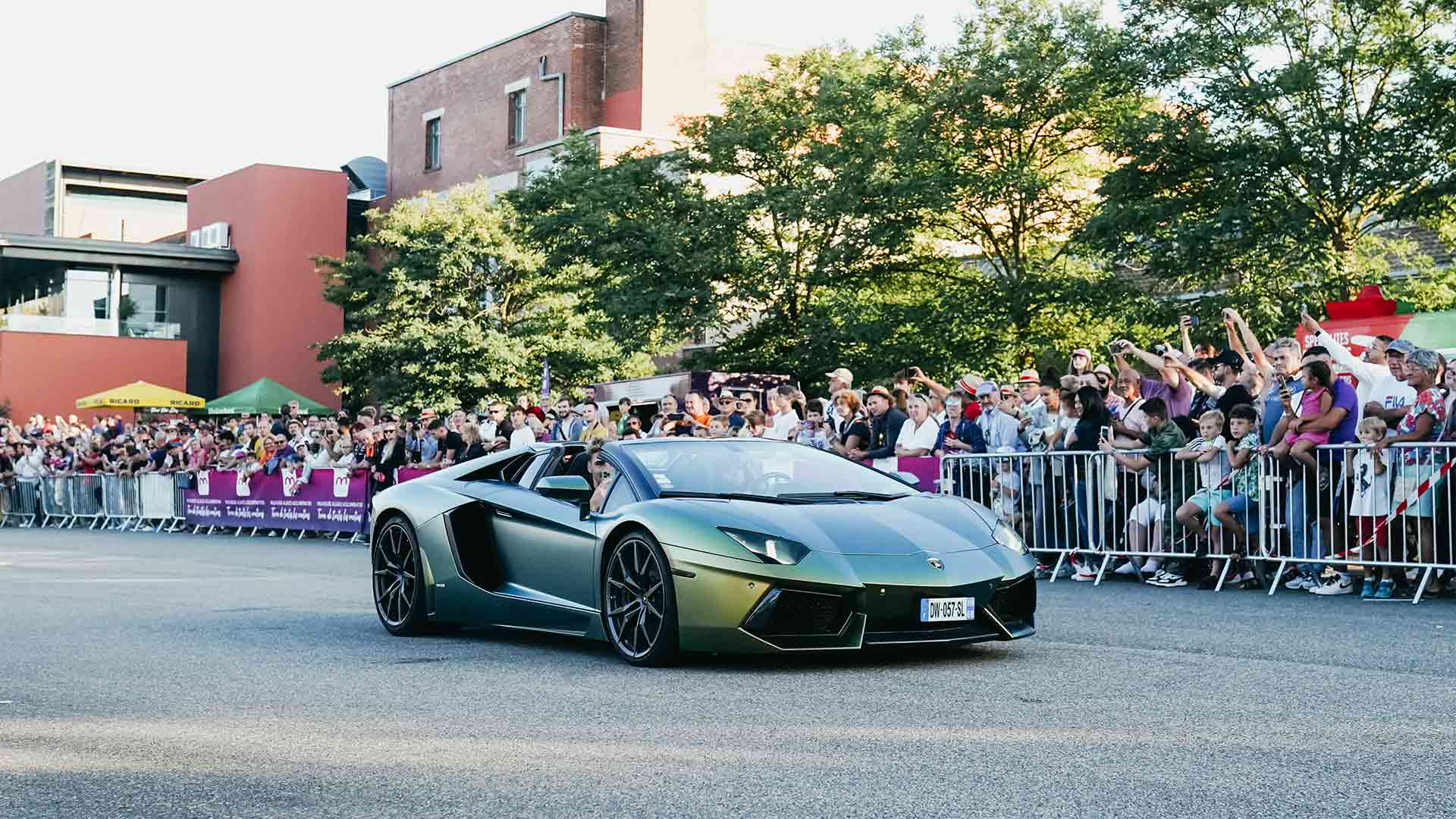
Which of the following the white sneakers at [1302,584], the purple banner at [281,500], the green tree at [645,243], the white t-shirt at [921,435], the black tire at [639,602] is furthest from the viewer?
the green tree at [645,243]

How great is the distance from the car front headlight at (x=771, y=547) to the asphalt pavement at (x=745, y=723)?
589 millimetres

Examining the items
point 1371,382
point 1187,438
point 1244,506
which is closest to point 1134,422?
point 1187,438

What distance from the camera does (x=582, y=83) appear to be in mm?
60125

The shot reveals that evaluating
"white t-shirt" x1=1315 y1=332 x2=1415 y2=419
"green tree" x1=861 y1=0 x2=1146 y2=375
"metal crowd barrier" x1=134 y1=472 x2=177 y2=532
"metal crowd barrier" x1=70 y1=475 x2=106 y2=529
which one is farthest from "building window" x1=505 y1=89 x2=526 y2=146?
"white t-shirt" x1=1315 y1=332 x2=1415 y2=419

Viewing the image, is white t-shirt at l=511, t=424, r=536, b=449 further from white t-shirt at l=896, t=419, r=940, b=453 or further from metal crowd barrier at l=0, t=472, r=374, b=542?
white t-shirt at l=896, t=419, r=940, b=453

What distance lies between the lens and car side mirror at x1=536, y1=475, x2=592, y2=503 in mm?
9336

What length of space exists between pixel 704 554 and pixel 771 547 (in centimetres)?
34

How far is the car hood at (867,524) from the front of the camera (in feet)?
28.2

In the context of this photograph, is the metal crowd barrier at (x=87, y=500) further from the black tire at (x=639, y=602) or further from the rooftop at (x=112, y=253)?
the rooftop at (x=112, y=253)

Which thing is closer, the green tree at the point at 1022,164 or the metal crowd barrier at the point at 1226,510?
the metal crowd barrier at the point at 1226,510

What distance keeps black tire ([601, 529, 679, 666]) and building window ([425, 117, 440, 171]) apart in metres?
58.9

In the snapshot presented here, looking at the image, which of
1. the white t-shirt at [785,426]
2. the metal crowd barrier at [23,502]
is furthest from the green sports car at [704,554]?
the metal crowd barrier at [23,502]

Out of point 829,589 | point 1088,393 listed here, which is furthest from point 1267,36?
point 829,589

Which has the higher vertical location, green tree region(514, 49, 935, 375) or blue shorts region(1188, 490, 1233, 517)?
green tree region(514, 49, 935, 375)
